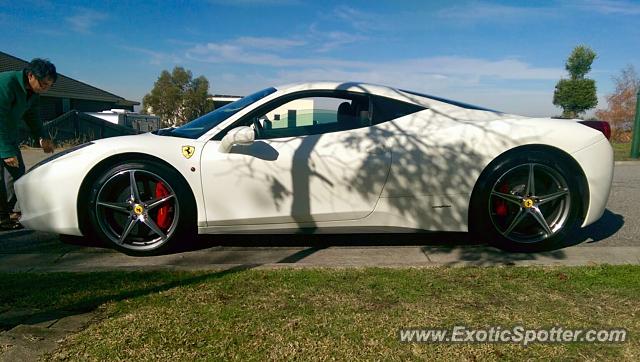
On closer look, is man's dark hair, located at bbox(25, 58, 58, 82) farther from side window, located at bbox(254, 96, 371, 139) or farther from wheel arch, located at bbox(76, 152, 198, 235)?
side window, located at bbox(254, 96, 371, 139)

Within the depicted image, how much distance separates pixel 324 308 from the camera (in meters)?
2.58

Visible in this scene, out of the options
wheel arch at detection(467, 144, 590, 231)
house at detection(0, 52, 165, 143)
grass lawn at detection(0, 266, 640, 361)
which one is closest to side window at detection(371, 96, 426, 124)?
wheel arch at detection(467, 144, 590, 231)

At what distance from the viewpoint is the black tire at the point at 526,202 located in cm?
373

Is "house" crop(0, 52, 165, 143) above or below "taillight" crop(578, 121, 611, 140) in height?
above

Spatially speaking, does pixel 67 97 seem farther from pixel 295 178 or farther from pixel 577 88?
pixel 577 88

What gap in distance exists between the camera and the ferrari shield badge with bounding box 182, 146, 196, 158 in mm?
3646

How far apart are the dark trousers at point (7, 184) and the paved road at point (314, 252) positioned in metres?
0.30

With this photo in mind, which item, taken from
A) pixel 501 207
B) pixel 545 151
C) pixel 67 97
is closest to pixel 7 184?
pixel 501 207

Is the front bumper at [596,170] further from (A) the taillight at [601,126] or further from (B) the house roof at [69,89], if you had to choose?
(B) the house roof at [69,89]

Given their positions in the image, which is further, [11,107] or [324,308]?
[11,107]

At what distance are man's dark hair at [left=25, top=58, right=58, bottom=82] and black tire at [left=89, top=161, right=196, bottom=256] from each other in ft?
4.64

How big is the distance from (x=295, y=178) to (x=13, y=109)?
2.85m

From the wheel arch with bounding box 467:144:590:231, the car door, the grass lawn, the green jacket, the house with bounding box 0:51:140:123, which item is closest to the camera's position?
the grass lawn

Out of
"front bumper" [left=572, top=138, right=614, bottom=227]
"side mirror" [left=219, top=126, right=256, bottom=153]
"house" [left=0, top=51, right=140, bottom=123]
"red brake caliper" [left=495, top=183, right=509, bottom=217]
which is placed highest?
"house" [left=0, top=51, right=140, bottom=123]
